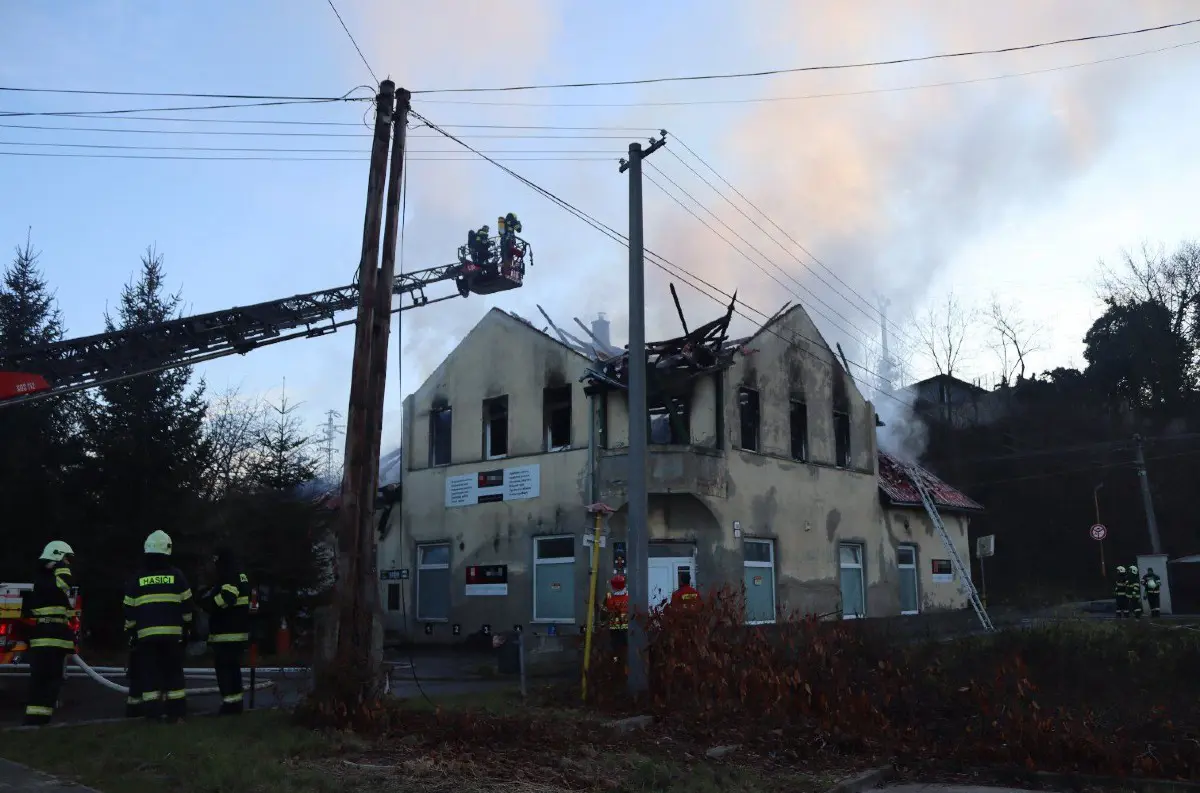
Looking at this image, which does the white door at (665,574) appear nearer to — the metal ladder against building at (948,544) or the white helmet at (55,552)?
the metal ladder against building at (948,544)

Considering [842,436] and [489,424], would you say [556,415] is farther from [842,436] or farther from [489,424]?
[842,436]

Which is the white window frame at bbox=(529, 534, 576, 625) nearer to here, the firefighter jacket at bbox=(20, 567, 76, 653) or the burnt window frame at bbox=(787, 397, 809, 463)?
the burnt window frame at bbox=(787, 397, 809, 463)

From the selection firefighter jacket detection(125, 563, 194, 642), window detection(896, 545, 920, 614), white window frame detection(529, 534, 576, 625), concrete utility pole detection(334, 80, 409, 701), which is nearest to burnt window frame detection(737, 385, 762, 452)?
white window frame detection(529, 534, 576, 625)

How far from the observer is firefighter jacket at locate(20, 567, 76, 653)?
402 inches

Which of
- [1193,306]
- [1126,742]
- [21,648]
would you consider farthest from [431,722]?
[1193,306]

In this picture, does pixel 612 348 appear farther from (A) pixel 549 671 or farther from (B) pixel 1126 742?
(B) pixel 1126 742

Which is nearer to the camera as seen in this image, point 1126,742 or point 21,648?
point 1126,742

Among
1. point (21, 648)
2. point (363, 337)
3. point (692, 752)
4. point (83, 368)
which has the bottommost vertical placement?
point (692, 752)

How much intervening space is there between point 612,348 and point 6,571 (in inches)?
603

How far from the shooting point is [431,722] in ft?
32.9

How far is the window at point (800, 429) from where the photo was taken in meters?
26.3

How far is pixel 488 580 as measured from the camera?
2433cm

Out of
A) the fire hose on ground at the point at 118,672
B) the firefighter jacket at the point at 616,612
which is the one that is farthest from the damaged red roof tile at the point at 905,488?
the fire hose on ground at the point at 118,672

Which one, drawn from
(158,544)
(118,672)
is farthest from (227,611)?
(118,672)
